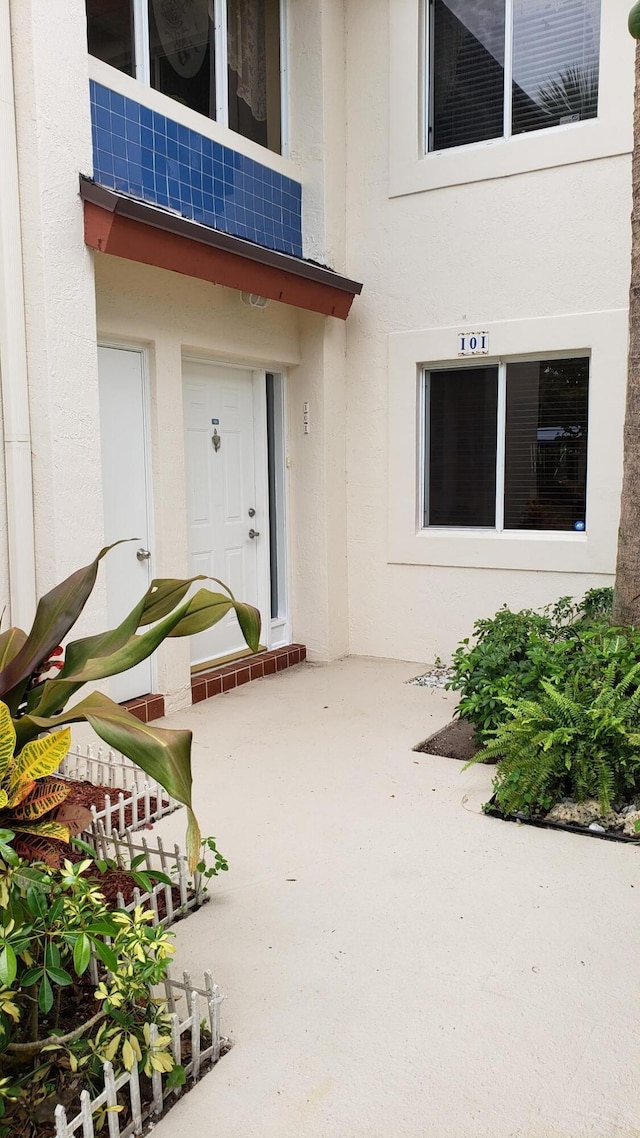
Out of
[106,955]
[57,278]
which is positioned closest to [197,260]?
[57,278]

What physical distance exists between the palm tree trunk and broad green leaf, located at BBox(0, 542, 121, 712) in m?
3.02

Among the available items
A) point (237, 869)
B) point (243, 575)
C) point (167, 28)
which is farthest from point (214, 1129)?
point (167, 28)

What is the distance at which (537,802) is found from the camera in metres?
3.86

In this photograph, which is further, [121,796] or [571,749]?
[571,749]

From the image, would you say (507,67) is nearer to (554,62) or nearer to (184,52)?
(554,62)

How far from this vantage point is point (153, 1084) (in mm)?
2113

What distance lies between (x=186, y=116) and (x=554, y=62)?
277 centimetres

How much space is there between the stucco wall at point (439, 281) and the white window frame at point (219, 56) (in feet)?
1.85

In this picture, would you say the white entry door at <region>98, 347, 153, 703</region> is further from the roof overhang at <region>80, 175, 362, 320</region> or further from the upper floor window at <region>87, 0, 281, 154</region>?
the upper floor window at <region>87, 0, 281, 154</region>

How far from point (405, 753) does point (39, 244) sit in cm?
339

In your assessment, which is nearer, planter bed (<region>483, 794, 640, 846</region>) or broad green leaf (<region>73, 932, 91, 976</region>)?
broad green leaf (<region>73, 932, 91, 976</region>)

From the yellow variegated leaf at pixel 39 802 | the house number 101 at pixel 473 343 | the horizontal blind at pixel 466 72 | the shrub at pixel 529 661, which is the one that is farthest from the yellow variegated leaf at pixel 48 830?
the horizontal blind at pixel 466 72

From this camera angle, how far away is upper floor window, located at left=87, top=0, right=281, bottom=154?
5.11m

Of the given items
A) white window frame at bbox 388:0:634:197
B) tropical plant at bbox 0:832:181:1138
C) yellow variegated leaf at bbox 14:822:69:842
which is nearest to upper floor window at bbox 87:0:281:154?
white window frame at bbox 388:0:634:197
